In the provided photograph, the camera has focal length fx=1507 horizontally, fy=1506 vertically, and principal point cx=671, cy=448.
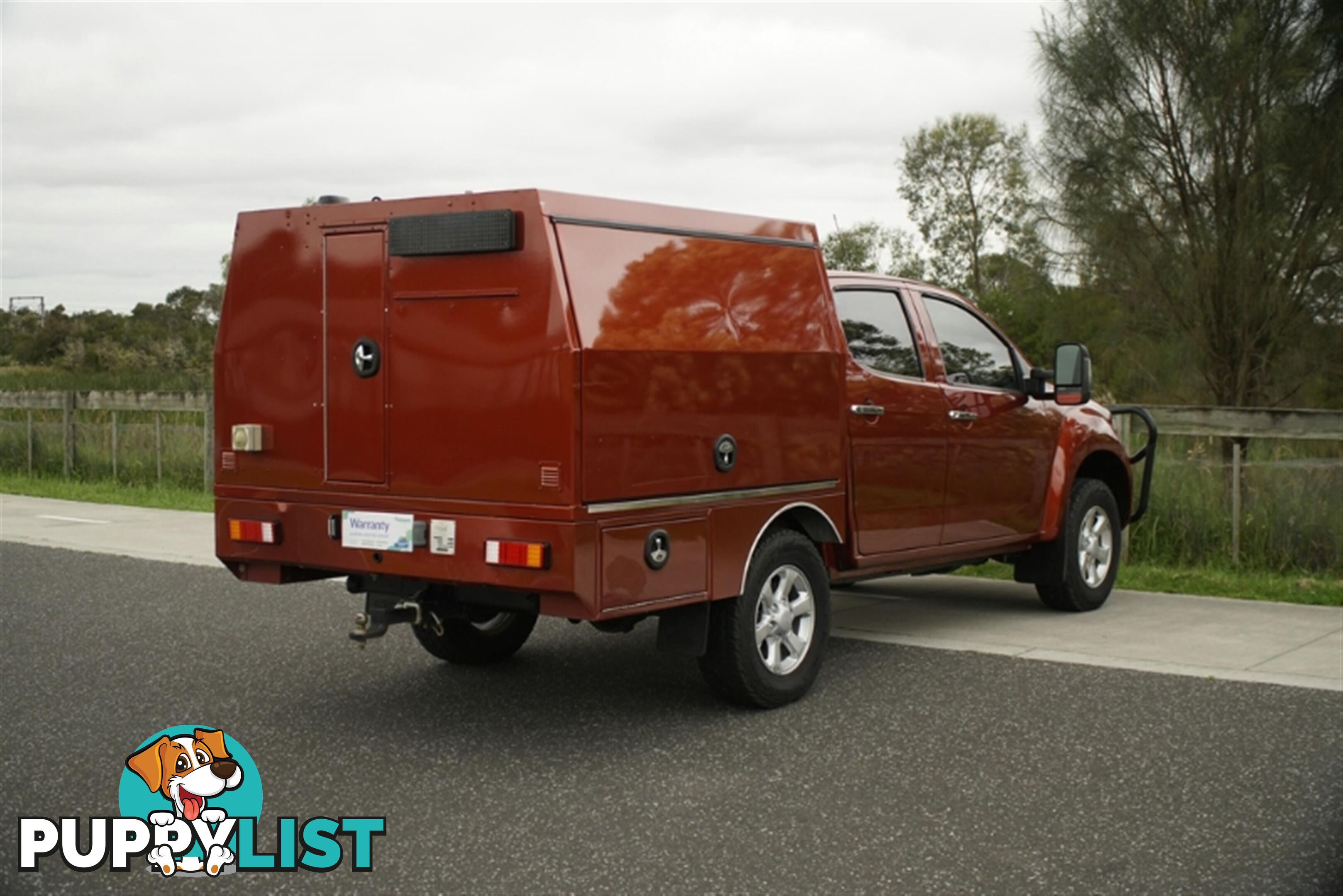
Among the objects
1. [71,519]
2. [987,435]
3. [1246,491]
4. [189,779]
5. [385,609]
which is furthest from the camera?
[71,519]

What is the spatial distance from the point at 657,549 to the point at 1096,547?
4384mm

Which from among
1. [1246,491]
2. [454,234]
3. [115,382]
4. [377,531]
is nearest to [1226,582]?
[1246,491]

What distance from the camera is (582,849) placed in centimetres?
484

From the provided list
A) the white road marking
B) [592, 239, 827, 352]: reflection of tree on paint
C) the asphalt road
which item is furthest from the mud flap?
the white road marking

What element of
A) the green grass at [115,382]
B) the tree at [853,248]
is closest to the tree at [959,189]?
the tree at [853,248]

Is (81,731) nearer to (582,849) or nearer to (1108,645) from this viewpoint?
(582,849)

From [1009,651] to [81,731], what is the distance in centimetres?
462

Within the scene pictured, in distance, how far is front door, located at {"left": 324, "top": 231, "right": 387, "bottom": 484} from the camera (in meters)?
6.26

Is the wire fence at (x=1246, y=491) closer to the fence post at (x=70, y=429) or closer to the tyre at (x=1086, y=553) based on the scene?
the tyre at (x=1086, y=553)

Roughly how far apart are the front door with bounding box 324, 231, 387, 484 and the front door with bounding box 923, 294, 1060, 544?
3204 mm

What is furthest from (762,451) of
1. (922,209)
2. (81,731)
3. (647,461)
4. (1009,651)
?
(922,209)

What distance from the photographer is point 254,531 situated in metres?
6.67

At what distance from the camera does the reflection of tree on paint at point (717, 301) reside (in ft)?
19.7

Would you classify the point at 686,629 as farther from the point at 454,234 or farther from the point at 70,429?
the point at 70,429
